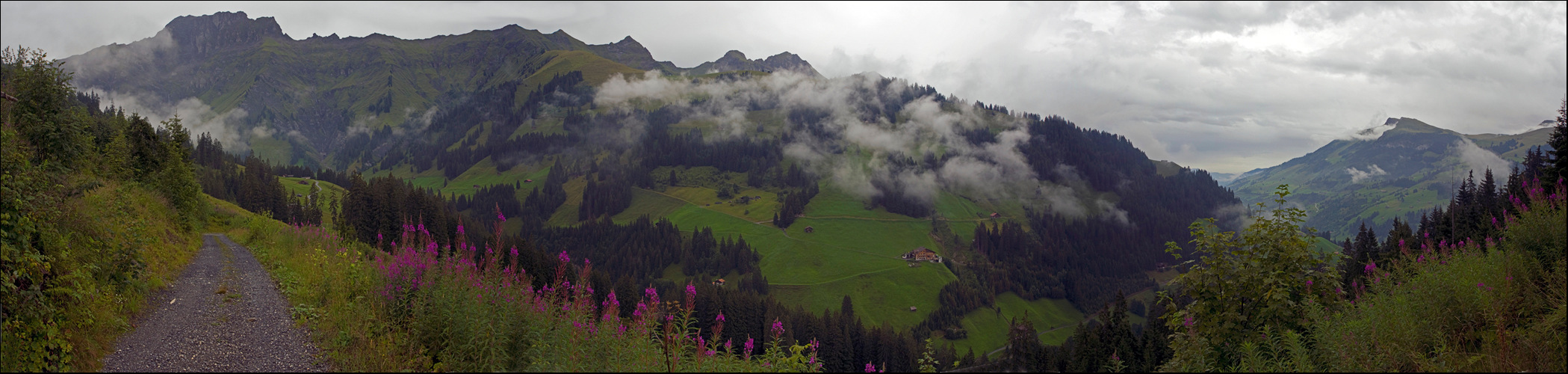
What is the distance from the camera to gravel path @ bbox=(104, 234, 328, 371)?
9.56 m

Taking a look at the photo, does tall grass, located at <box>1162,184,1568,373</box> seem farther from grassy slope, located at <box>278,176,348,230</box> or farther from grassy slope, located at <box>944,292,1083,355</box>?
grassy slope, located at <box>944,292,1083,355</box>

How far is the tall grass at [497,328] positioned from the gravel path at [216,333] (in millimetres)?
532

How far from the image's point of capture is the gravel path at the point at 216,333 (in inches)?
376

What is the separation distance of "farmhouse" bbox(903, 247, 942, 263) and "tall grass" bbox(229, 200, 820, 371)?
186300mm

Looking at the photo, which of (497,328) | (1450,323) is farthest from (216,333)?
(1450,323)

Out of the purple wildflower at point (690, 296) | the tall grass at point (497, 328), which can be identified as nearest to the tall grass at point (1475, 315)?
the tall grass at point (497, 328)

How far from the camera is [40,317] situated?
9312 millimetres

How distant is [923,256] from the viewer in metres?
194

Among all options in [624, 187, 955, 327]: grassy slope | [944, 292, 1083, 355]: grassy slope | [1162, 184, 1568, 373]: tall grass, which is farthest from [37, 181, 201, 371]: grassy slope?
[624, 187, 955, 327]: grassy slope

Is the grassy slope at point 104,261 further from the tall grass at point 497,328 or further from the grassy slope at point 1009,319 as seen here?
the grassy slope at point 1009,319

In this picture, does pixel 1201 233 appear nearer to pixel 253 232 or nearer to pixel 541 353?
pixel 541 353

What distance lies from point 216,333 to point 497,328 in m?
6.35

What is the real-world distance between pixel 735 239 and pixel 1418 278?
18728 centimetres

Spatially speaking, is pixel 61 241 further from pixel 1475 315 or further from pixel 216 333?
pixel 1475 315
